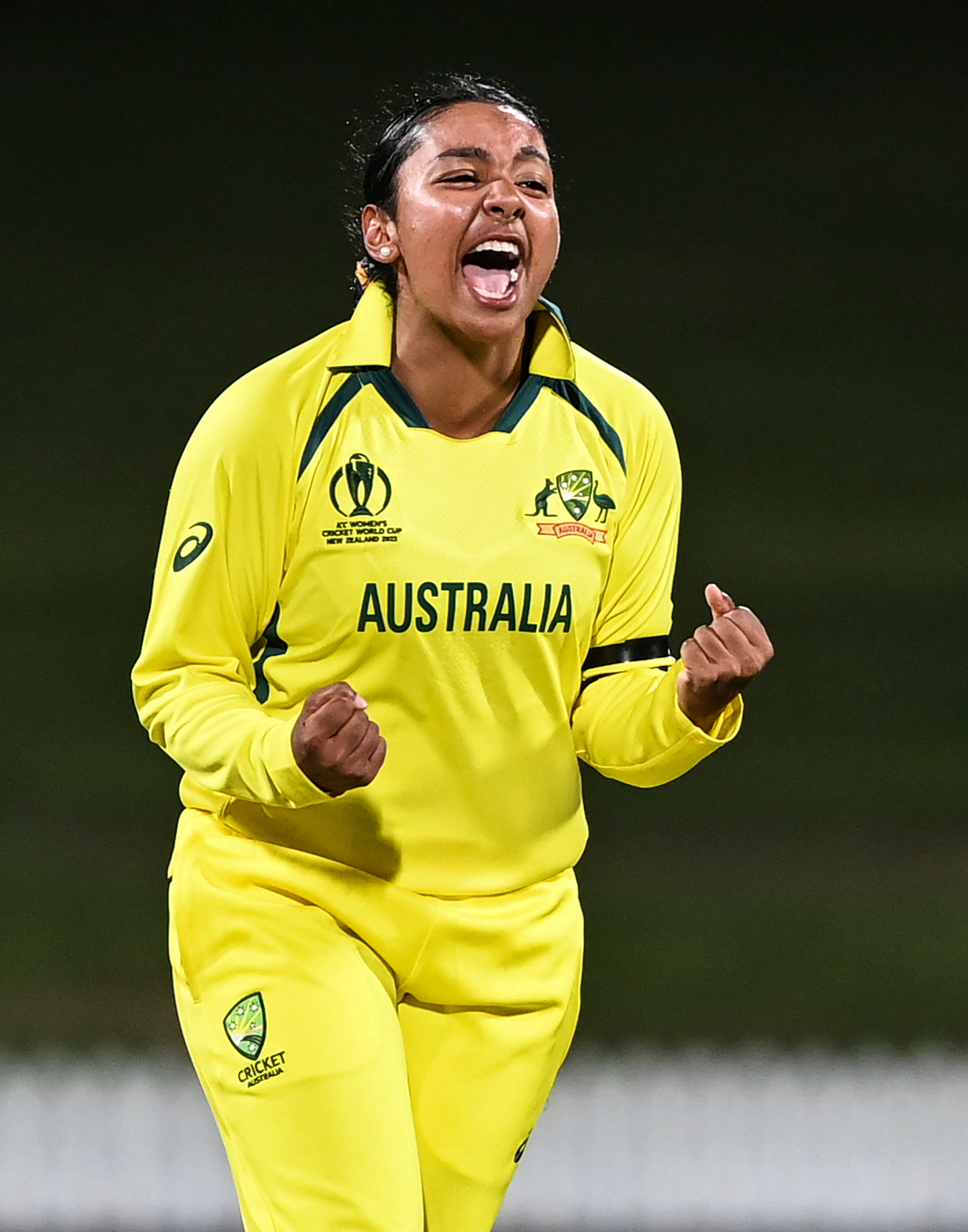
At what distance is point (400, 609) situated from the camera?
6.70 ft

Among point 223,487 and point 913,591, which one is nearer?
point 223,487

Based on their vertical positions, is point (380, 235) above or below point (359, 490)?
above

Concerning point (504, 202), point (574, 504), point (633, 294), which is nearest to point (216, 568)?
point (574, 504)

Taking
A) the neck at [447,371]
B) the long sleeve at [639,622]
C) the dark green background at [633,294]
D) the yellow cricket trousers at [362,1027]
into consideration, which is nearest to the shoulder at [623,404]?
the long sleeve at [639,622]

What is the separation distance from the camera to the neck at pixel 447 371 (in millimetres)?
2150

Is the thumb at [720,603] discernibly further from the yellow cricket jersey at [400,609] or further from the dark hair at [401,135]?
the dark hair at [401,135]

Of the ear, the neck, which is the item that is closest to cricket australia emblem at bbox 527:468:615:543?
the neck

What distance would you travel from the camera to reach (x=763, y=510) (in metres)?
4.47

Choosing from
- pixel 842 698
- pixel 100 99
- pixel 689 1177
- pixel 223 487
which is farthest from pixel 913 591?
pixel 223 487

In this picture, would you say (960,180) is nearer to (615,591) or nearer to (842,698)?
(842,698)

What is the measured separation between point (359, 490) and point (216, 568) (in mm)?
179

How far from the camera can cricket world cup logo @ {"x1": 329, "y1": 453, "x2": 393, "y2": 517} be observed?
2.04m

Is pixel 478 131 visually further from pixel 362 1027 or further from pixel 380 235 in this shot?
pixel 362 1027

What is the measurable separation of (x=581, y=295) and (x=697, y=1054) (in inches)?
70.4
